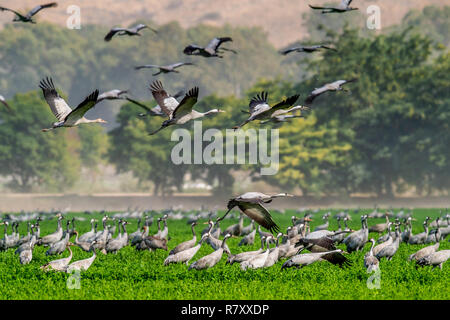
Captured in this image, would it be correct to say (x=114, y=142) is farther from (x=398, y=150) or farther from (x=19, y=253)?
(x=19, y=253)

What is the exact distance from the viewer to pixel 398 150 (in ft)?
209

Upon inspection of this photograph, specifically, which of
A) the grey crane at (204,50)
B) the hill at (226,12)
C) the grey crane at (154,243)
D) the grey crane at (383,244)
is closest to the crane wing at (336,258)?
the grey crane at (383,244)

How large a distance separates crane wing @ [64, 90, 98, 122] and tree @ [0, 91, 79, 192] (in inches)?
2180

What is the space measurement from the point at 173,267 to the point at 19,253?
17.4 ft

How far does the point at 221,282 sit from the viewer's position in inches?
631

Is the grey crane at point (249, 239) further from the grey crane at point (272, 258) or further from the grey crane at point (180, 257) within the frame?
the grey crane at point (272, 258)

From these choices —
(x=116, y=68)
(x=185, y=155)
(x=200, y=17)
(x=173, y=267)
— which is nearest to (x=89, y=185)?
(x=116, y=68)

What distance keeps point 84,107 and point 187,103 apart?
2.04 meters

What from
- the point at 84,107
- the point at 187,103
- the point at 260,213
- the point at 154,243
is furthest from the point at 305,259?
the point at 154,243

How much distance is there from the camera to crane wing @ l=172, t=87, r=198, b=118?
14.4 m

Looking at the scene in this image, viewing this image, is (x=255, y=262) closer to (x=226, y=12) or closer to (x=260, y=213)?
(x=260, y=213)
